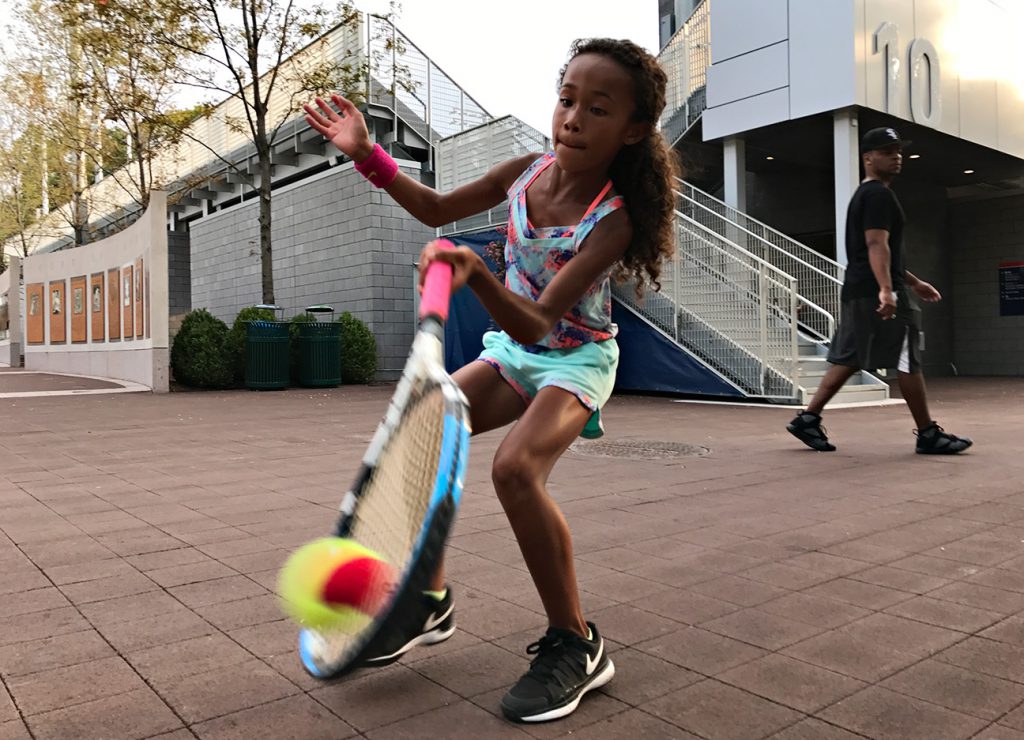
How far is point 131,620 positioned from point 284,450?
14.8 feet

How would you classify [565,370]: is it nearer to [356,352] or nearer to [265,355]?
[265,355]

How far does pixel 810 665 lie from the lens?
8.32 feet

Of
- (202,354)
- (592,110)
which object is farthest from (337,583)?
(202,354)

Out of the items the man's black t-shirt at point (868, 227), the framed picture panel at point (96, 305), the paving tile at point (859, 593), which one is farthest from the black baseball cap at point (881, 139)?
the framed picture panel at point (96, 305)

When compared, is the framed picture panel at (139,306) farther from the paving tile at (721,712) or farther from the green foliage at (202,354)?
the paving tile at (721,712)

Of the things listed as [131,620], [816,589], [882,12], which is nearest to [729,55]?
[882,12]

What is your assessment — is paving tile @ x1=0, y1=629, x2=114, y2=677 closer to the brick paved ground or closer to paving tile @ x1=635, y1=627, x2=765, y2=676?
the brick paved ground

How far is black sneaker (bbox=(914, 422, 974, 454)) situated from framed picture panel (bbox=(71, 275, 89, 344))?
62.9ft

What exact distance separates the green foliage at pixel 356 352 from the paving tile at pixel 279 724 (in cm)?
1512

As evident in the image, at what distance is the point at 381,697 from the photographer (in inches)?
91.8

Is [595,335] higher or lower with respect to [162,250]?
lower

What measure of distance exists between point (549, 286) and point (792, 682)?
4.25 ft

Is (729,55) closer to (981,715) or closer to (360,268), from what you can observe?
(360,268)

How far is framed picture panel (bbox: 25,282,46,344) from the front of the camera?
78.3 feet
